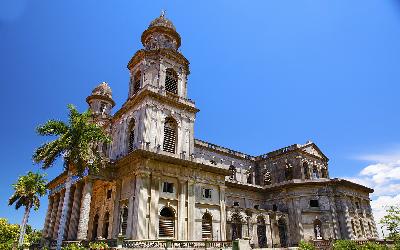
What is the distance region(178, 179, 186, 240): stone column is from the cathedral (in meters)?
0.09

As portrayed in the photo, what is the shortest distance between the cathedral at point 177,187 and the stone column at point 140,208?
0.27ft

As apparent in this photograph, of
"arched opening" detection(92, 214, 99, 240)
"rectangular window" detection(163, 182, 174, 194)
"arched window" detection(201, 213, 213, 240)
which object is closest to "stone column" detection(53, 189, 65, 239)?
"arched opening" detection(92, 214, 99, 240)

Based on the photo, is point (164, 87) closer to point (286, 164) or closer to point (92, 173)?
point (92, 173)

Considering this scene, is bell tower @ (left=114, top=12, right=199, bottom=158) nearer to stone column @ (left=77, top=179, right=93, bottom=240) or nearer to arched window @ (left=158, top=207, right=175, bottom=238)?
stone column @ (left=77, top=179, right=93, bottom=240)

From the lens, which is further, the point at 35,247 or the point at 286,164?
the point at 286,164

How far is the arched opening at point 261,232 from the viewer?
3525 centimetres

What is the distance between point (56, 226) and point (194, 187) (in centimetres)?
1707

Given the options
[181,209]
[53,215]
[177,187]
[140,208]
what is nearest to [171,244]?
[140,208]

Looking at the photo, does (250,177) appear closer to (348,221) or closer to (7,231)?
(348,221)

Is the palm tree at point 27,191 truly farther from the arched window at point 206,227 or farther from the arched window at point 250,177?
the arched window at point 250,177

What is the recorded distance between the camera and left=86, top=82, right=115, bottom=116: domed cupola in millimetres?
44312

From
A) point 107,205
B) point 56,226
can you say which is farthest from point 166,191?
point 56,226

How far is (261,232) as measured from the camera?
3578 cm

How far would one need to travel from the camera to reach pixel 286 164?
4359 cm
